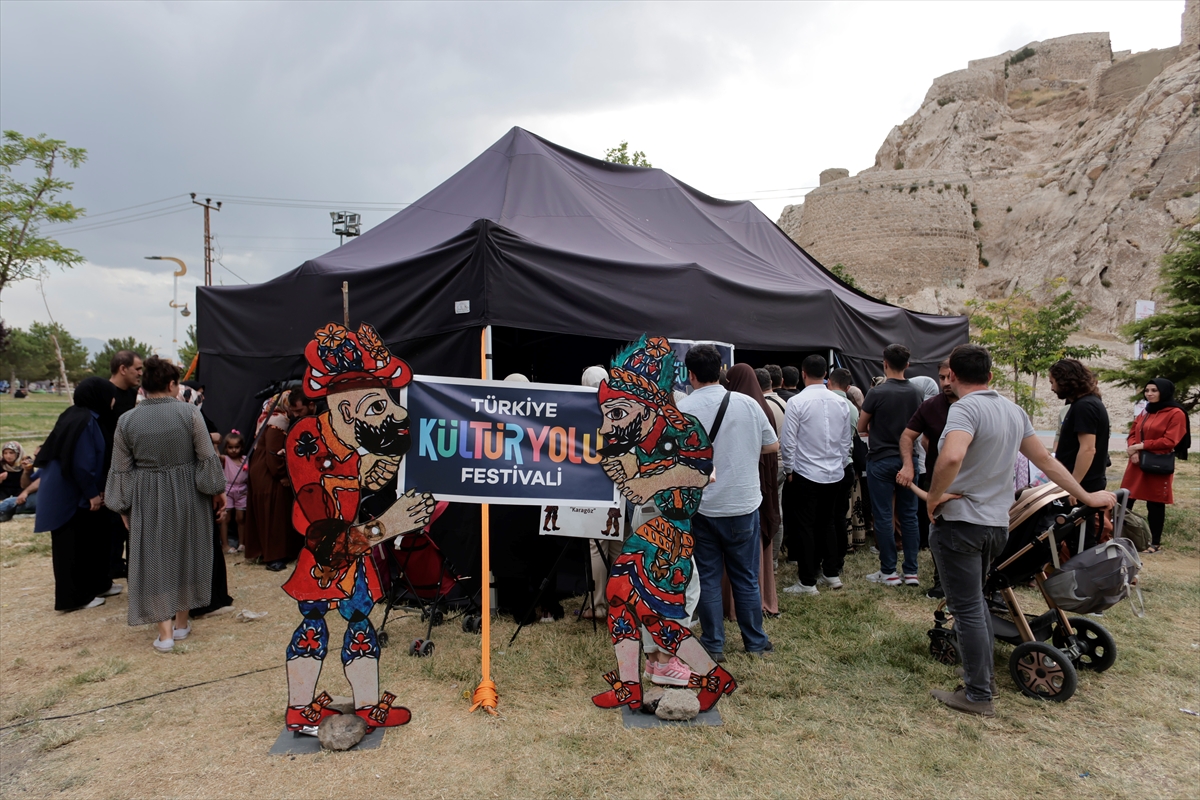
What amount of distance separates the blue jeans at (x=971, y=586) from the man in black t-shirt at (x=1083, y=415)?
191cm

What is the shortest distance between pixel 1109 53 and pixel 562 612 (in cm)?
6942

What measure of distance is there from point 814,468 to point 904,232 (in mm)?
40305

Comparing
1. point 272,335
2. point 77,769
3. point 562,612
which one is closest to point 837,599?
point 562,612

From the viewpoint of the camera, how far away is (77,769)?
2744 millimetres

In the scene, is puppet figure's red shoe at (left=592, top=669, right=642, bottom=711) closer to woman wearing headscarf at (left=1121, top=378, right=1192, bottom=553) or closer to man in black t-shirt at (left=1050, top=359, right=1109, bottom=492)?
man in black t-shirt at (left=1050, top=359, right=1109, bottom=492)

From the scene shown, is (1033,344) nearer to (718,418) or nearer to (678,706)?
(718,418)

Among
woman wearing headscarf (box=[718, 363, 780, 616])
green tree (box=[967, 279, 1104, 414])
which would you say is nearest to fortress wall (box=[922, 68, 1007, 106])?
green tree (box=[967, 279, 1104, 414])

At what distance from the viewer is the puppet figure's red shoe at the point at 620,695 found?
315 cm

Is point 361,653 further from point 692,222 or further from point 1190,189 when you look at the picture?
point 1190,189

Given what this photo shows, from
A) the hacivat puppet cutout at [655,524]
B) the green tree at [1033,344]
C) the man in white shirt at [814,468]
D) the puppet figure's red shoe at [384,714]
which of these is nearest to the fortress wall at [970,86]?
the green tree at [1033,344]

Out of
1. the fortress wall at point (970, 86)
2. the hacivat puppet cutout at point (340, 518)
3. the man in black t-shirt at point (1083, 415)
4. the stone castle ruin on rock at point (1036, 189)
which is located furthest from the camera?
the fortress wall at point (970, 86)

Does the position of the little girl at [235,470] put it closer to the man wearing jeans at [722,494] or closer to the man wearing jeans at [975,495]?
the man wearing jeans at [722,494]

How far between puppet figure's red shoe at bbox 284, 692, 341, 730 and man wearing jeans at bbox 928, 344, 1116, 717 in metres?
2.92

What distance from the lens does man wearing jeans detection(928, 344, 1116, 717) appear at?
116 inches
